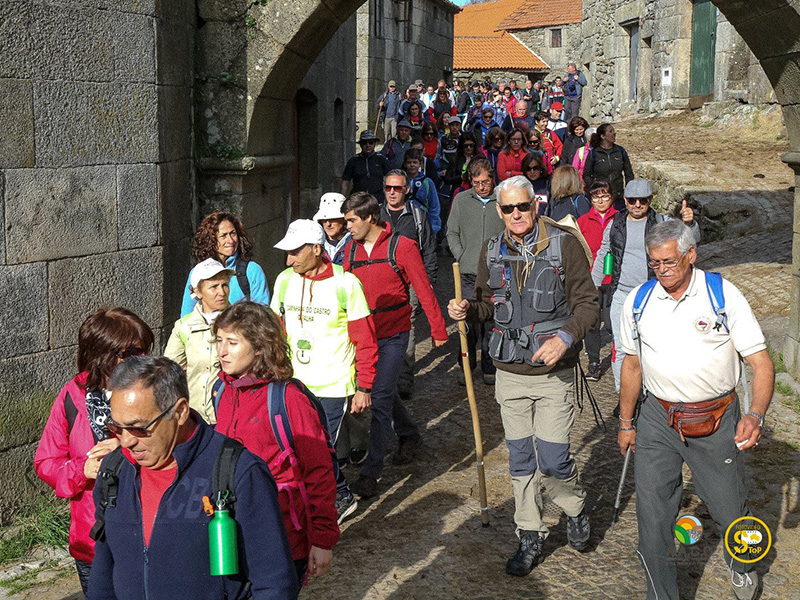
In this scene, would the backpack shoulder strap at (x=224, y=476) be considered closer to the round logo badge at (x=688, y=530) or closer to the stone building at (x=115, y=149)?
the round logo badge at (x=688, y=530)

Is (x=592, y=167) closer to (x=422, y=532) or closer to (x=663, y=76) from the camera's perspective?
(x=422, y=532)

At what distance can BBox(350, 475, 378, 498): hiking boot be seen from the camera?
576 centimetres

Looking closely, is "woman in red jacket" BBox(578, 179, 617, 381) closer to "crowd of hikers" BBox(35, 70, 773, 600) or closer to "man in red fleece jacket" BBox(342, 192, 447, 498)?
"crowd of hikers" BBox(35, 70, 773, 600)

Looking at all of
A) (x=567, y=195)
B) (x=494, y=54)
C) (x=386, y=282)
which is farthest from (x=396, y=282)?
(x=494, y=54)

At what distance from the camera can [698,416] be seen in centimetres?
414

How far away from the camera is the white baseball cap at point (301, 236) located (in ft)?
16.6

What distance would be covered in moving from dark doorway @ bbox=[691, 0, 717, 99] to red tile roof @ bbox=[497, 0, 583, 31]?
78.8 ft

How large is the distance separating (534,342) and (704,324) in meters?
0.92

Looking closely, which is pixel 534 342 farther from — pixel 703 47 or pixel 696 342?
pixel 703 47

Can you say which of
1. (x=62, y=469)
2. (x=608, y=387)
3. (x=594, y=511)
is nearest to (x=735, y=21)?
(x=608, y=387)

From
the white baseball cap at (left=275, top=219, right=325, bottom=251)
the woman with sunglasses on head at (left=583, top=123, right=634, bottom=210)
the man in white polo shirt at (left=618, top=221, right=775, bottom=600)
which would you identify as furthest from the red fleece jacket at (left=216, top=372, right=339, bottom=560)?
the woman with sunglasses on head at (left=583, top=123, right=634, bottom=210)

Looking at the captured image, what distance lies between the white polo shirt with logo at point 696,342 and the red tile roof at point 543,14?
43.7 meters

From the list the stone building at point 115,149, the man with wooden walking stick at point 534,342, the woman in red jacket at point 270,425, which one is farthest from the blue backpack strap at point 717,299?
the stone building at point 115,149

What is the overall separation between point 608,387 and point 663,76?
17070mm
